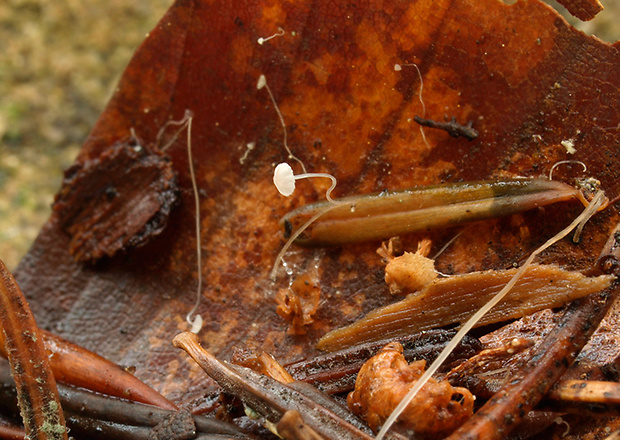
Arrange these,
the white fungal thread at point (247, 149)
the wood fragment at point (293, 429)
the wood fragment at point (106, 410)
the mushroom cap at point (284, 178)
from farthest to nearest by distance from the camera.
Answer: the white fungal thread at point (247, 149) → the mushroom cap at point (284, 178) → the wood fragment at point (106, 410) → the wood fragment at point (293, 429)

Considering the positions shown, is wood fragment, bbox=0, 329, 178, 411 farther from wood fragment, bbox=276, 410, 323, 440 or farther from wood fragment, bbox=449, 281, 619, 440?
wood fragment, bbox=449, 281, 619, 440

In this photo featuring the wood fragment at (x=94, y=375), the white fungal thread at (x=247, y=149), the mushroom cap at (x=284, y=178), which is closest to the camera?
the wood fragment at (x=94, y=375)

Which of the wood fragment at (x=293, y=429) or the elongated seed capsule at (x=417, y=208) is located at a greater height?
the elongated seed capsule at (x=417, y=208)

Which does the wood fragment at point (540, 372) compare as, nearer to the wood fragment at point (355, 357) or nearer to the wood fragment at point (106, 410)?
the wood fragment at point (355, 357)

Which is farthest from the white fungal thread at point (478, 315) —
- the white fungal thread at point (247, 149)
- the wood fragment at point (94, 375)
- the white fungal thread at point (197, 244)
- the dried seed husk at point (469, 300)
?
the white fungal thread at point (247, 149)

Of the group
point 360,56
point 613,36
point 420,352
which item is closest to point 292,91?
point 360,56

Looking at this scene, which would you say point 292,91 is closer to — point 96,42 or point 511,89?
point 511,89
